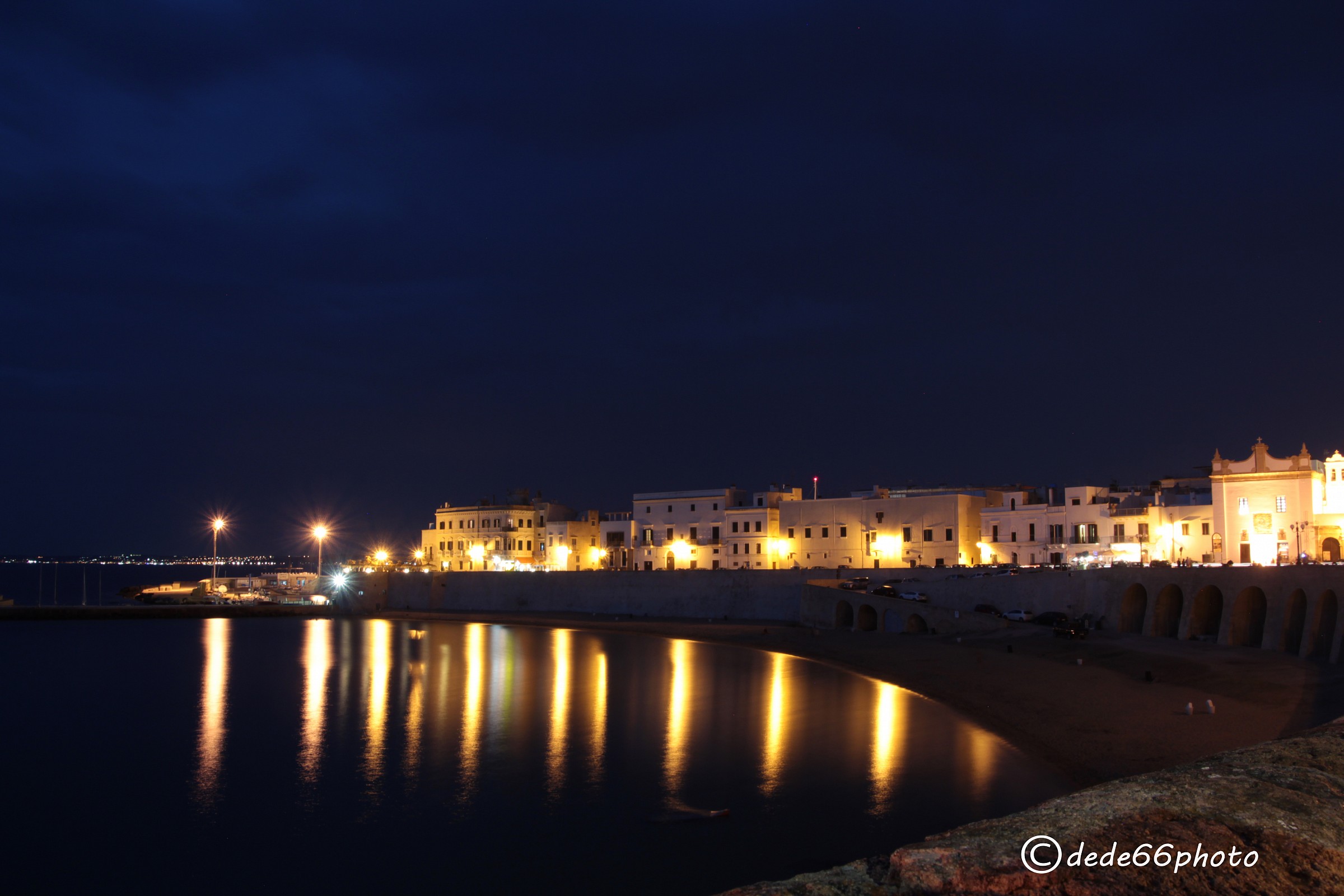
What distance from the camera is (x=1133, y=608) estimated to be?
4106 centimetres

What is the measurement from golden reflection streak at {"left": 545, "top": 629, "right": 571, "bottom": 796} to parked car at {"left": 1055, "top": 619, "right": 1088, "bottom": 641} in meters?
19.2

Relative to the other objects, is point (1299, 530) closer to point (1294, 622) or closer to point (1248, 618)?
point (1248, 618)

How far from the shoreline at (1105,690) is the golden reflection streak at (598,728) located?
415 inches

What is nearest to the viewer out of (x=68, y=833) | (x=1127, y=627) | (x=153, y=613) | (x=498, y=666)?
(x=68, y=833)

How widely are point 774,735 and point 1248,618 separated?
19264mm

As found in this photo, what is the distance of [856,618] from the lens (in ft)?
175

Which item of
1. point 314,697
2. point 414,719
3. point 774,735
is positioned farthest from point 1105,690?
point 314,697

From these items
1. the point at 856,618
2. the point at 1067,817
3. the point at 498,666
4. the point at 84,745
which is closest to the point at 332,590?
the point at 498,666

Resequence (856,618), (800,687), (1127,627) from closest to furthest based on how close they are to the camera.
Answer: (800,687)
(1127,627)
(856,618)

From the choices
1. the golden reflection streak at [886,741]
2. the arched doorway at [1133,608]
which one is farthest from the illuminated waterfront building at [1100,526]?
the golden reflection streak at [886,741]

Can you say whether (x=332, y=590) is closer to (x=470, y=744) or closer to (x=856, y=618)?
(x=856, y=618)

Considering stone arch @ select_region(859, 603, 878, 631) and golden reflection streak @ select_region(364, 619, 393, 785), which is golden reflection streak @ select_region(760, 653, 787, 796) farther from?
stone arch @ select_region(859, 603, 878, 631)

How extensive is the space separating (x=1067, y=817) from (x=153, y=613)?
93.3m

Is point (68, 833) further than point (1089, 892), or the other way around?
point (68, 833)
